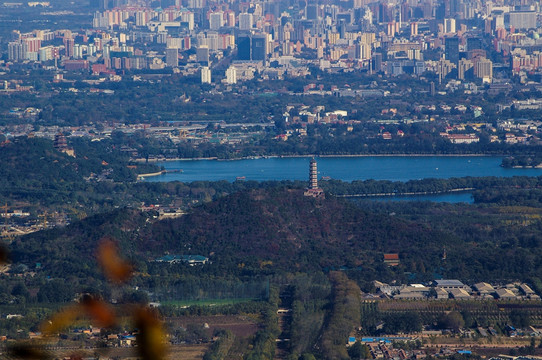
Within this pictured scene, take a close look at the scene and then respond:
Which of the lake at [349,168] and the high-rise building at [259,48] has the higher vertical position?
the high-rise building at [259,48]

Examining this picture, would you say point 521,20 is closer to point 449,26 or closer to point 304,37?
point 449,26

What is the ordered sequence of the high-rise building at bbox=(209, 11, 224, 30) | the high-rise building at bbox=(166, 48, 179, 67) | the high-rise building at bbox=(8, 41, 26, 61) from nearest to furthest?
the high-rise building at bbox=(166, 48, 179, 67), the high-rise building at bbox=(8, 41, 26, 61), the high-rise building at bbox=(209, 11, 224, 30)

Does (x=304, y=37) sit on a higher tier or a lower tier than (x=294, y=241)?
lower

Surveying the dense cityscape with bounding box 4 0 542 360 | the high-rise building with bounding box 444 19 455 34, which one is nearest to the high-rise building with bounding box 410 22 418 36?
the high-rise building with bounding box 444 19 455 34

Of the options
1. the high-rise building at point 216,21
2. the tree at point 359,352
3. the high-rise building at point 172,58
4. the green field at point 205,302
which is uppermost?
the high-rise building at point 216,21

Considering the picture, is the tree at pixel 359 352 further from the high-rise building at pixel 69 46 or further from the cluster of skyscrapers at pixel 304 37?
the high-rise building at pixel 69 46

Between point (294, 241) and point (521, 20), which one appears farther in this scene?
point (521, 20)

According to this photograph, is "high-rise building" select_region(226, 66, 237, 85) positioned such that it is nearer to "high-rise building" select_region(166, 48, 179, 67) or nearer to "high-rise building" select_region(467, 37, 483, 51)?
"high-rise building" select_region(166, 48, 179, 67)

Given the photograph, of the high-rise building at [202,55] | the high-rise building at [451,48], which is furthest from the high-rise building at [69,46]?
the high-rise building at [451,48]

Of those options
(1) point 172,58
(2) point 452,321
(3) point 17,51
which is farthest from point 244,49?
(2) point 452,321
